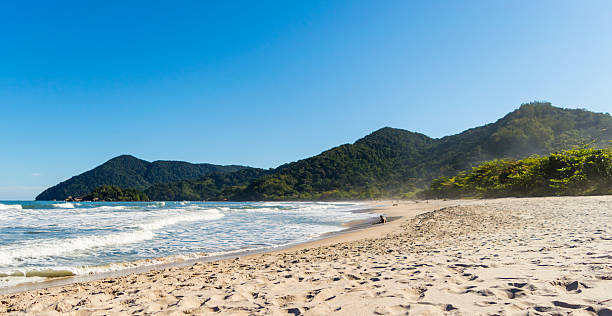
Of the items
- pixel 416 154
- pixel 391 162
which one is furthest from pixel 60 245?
pixel 416 154

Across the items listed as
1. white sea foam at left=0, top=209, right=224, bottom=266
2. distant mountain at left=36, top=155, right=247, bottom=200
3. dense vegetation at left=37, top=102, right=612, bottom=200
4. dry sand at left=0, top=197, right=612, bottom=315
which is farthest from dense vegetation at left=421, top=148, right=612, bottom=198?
distant mountain at left=36, top=155, right=247, bottom=200

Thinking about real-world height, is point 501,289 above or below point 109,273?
above

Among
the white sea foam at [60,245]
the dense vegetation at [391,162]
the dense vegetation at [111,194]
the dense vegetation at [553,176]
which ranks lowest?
the white sea foam at [60,245]

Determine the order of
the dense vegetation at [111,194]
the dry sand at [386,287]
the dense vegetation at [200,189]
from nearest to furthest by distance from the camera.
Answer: the dry sand at [386,287] < the dense vegetation at [111,194] < the dense vegetation at [200,189]

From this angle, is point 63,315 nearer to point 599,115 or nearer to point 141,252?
point 141,252

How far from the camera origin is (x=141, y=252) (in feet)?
28.8

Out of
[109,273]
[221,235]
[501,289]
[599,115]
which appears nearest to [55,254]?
[109,273]

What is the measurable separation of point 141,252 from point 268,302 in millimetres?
6837

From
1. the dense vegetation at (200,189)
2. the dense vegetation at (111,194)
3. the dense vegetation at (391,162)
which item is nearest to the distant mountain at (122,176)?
the dense vegetation at (391,162)

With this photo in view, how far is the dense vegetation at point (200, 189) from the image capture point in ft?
441

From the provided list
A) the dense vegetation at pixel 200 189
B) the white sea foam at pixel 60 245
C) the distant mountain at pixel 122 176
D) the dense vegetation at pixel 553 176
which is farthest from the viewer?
the distant mountain at pixel 122 176

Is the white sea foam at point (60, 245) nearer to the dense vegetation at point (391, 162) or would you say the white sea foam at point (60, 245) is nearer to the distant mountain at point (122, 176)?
the dense vegetation at point (391, 162)

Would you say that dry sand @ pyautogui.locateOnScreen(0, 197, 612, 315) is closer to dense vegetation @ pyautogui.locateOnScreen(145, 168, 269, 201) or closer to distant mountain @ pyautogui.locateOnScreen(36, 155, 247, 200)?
dense vegetation @ pyautogui.locateOnScreen(145, 168, 269, 201)

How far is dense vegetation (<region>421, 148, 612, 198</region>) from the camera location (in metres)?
22.7
